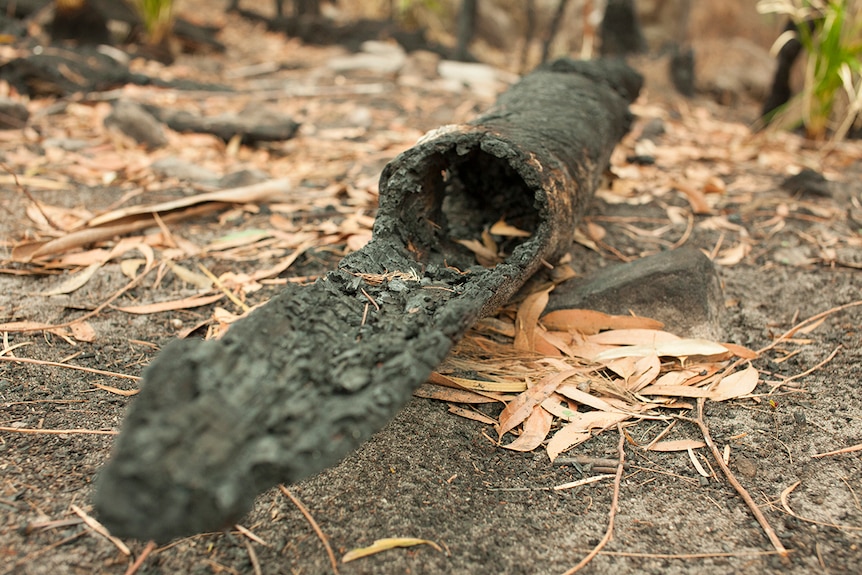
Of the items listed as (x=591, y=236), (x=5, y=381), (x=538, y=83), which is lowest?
(x=5, y=381)

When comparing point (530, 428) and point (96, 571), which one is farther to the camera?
point (530, 428)

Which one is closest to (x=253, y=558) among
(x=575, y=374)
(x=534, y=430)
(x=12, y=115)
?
(x=534, y=430)

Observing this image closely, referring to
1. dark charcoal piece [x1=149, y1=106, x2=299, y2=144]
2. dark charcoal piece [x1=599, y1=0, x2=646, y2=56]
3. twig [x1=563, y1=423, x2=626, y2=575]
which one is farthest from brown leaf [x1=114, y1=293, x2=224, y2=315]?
dark charcoal piece [x1=599, y1=0, x2=646, y2=56]

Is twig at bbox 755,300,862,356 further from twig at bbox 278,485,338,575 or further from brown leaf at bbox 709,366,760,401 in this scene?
twig at bbox 278,485,338,575

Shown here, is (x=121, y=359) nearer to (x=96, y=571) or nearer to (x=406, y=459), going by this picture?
(x=96, y=571)

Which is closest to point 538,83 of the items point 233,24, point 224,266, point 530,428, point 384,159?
point 384,159

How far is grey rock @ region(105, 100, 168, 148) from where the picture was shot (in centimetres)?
382

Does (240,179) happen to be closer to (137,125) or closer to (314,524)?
(137,125)

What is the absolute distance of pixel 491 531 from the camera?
1.45 metres

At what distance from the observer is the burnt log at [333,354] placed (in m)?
1.05

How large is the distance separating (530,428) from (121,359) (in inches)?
46.6

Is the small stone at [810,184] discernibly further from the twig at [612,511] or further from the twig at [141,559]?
the twig at [141,559]

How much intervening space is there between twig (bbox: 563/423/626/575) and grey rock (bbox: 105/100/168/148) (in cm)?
314

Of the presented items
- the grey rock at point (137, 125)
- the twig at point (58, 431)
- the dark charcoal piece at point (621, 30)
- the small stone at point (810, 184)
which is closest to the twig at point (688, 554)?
the twig at point (58, 431)
